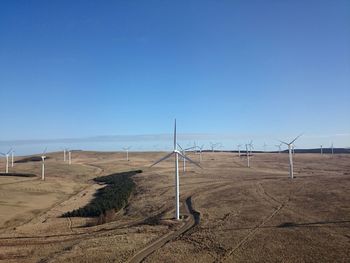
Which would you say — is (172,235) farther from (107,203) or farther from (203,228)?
(107,203)

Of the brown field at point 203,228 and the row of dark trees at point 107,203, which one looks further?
the row of dark trees at point 107,203

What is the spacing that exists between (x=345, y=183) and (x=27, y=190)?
46.7 m

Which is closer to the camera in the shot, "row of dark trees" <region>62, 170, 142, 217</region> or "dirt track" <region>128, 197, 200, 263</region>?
"dirt track" <region>128, 197, 200, 263</region>

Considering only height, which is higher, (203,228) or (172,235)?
(203,228)

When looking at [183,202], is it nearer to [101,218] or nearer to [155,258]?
[101,218]

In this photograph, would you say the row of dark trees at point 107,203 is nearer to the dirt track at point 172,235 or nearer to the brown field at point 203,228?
the brown field at point 203,228

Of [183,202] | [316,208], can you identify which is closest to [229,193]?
Answer: [183,202]

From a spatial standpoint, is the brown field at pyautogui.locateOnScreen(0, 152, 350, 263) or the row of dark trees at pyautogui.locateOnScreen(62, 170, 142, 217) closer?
the brown field at pyautogui.locateOnScreen(0, 152, 350, 263)

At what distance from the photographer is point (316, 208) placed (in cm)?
3712

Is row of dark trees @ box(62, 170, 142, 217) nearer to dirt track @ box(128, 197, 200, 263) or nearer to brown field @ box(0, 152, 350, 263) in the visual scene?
brown field @ box(0, 152, 350, 263)

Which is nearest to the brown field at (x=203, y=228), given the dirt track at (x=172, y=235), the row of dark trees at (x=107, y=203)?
the dirt track at (x=172, y=235)

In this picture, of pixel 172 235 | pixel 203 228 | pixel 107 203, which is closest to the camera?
pixel 172 235

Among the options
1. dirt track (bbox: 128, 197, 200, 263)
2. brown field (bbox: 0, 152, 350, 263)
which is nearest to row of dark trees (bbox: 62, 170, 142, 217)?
brown field (bbox: 0, 152, 350, 263)

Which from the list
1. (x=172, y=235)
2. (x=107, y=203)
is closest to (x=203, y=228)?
(x=172, y=235)
